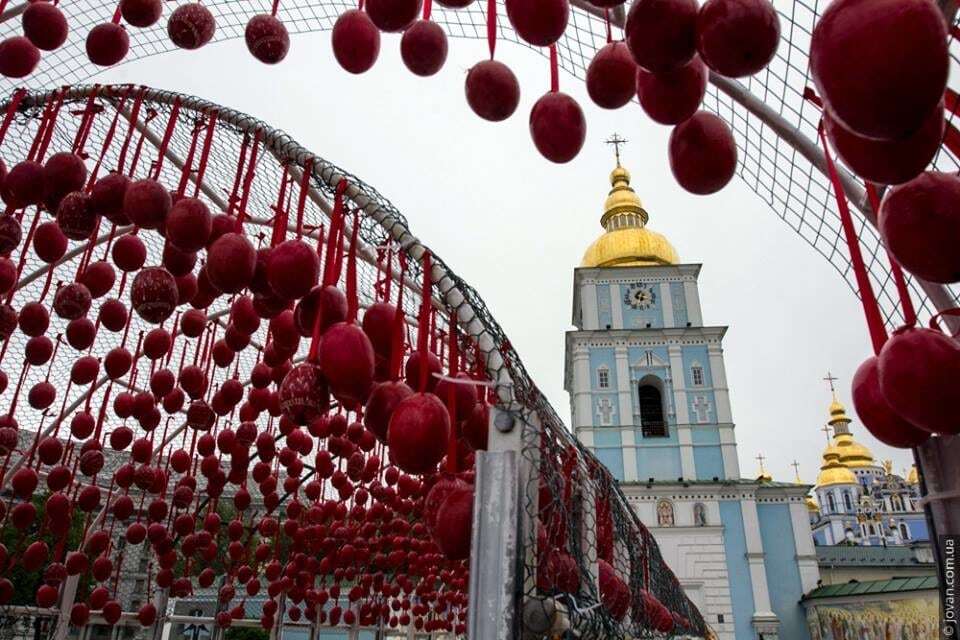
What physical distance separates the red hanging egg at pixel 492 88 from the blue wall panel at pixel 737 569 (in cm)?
2679

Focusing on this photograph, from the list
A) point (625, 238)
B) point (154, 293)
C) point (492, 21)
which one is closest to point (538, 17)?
point (492, 21)

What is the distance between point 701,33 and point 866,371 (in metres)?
0.98

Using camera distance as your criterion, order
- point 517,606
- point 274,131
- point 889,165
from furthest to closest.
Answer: point 274,131, point 517,606, point 889,165

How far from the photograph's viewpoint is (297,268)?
2.64m

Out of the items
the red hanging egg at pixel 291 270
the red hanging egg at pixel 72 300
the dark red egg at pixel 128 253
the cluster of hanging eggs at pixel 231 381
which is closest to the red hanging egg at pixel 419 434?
the cluster of hanging eggs at pixel 231 381

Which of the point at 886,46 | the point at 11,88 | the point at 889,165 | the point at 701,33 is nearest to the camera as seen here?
the point at 886,46

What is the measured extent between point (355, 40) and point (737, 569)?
27.2 metres

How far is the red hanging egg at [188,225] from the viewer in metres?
2.84

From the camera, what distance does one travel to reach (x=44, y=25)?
3033 millimetres

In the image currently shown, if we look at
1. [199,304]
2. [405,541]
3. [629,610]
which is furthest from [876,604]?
[199,304]

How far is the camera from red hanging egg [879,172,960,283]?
49.2 inches

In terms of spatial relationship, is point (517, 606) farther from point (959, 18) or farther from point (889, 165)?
point (959, 18)

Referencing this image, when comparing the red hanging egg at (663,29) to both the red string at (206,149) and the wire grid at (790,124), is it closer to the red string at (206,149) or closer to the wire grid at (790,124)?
the wire grid at (790,124)

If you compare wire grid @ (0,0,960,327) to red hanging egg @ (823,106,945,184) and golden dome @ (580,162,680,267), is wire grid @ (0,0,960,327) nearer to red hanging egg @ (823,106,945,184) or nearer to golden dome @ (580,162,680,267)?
red hanging egg @ (823,106,945,184)
